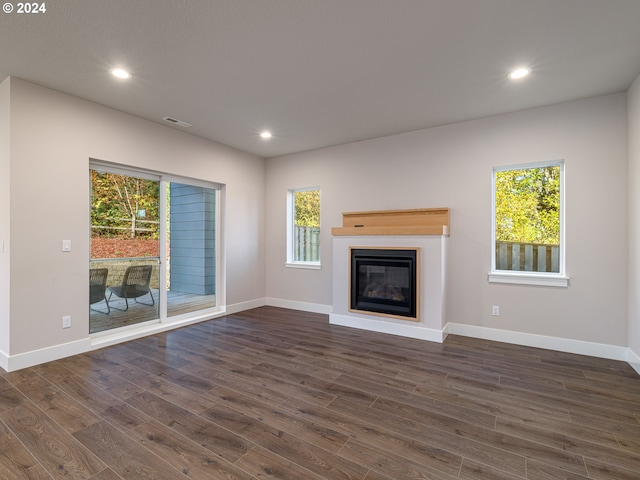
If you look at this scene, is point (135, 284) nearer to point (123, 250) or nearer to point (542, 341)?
point (123, 250)

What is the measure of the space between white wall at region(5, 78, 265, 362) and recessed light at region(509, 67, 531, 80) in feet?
13.7

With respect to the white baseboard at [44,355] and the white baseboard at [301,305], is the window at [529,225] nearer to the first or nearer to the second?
the white baseboard at [301,305]

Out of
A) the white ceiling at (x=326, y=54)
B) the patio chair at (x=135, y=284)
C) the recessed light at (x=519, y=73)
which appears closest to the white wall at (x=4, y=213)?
the white ceiling at (x=326, y=54)

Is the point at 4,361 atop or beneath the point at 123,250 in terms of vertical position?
beneath

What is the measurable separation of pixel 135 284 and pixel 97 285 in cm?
49

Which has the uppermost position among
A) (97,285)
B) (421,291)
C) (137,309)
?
(97,285)

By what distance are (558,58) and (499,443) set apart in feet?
10.1

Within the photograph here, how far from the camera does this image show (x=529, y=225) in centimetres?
382

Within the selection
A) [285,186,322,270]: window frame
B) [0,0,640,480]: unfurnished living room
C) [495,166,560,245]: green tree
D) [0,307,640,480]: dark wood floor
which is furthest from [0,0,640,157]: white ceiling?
[0,307,640,480]: dark wood floor

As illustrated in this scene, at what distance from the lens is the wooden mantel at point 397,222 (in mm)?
4016

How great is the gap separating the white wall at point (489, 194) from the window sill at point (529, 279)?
0.21 ft

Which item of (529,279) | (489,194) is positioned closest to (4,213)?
(489,194)

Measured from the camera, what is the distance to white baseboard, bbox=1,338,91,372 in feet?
9.67

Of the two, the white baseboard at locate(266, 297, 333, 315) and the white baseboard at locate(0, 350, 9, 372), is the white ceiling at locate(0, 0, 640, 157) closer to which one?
the white baseboard at locate(0, 350, 9, 372)
